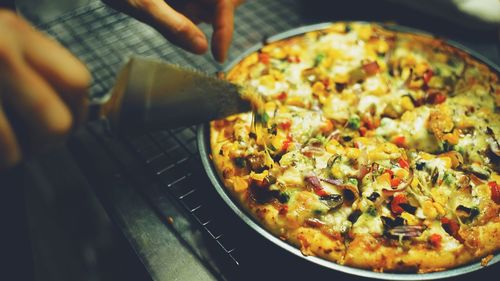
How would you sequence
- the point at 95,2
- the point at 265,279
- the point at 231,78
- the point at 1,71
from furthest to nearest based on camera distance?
1. the point at 95,2
2. the point at 231,78
3. the point at 265,279
4. the point at 1,71

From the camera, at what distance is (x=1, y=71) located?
2.72ft

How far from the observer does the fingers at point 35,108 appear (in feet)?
2.77

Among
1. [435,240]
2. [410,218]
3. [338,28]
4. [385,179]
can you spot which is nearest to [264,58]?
[338,28]

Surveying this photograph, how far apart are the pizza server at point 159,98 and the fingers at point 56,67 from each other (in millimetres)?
271

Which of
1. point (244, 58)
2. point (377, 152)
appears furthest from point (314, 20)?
point (377, 152)

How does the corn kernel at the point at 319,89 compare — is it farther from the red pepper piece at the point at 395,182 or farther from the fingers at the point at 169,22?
the fingers at the point at 169,22

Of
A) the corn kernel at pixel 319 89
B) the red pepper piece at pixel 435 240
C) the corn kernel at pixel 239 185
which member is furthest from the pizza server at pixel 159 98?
the red pepper piece at pixel 435 240

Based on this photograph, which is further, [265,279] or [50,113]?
[265,279]

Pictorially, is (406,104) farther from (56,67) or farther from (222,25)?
(56,67)

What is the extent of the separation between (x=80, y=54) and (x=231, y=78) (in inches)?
43.4

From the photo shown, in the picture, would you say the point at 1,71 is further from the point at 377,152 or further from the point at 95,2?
the point at 95,2

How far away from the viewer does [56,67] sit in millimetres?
879

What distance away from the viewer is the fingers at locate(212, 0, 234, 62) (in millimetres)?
1844

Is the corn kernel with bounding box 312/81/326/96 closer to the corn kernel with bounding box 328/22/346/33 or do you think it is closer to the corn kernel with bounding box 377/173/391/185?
the corn kernel with bounding box 328/22/346/33
